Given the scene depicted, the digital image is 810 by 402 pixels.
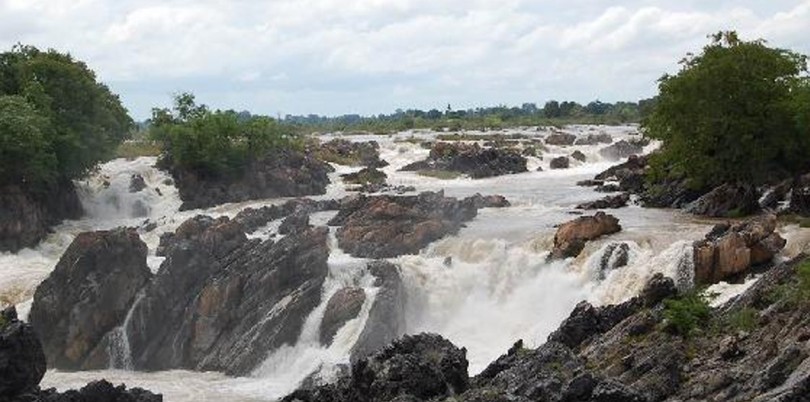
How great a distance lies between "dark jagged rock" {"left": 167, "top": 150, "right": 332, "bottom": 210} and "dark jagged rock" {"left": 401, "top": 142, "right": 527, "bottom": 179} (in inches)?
608

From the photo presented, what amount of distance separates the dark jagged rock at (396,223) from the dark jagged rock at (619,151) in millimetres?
45416

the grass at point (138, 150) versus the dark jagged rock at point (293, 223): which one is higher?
the grass at point (138, 150)

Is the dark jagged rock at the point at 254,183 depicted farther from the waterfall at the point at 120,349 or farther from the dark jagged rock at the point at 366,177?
the waterfall at the point at 120,349

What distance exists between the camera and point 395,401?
61.0ft

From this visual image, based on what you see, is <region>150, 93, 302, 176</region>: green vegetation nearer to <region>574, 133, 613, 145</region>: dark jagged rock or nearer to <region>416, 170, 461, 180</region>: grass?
<region>416, 170, 461, 180</region>: grass

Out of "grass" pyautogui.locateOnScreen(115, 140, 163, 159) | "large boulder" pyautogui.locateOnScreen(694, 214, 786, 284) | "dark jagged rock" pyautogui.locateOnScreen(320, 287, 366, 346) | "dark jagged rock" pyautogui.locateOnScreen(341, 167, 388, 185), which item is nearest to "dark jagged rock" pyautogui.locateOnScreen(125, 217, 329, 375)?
"dark jagged rock" pyautogui.locateOnScreen(320, 287, 366, 346)

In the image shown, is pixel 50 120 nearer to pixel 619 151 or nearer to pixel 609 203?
pixel 609 203

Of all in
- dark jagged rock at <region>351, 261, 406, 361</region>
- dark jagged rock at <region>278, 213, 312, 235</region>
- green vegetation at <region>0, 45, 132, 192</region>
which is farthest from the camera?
green vegetation at <region>0, 45, 132, 192</region>

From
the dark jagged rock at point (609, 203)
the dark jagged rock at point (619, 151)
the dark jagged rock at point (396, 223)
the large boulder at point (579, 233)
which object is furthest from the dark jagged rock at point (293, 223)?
the dark jagged rock at point (619, 151)

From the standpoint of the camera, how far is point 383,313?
3488 centimetres

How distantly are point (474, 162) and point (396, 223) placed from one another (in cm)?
3965

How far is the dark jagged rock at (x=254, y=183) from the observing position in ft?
205

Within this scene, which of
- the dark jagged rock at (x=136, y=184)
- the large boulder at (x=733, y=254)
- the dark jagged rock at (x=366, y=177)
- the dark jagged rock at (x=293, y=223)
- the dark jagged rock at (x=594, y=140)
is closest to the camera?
the large boulder at (x=733, y=254)

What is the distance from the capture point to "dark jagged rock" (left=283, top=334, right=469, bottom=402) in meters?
20.2
